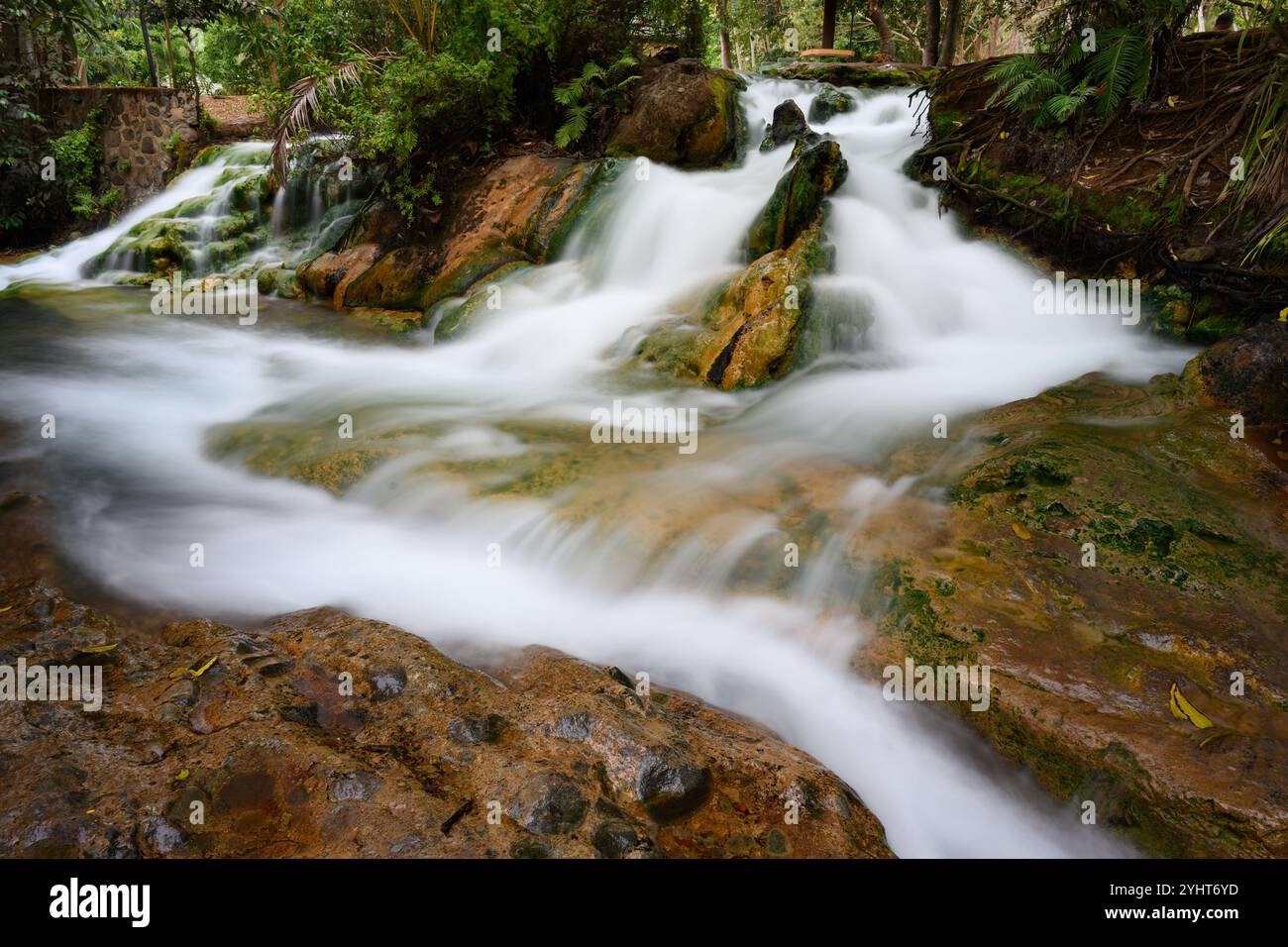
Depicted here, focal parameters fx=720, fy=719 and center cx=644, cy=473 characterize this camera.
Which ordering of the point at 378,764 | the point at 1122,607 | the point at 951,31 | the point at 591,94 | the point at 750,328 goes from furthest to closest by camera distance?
the point at 951,31 < the point at 591,94 < the point at 750,328 < the point at 1122,607 < the point at 378,764

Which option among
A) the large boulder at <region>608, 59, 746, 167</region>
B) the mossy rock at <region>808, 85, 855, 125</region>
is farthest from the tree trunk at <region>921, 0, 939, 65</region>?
the large boulder at <region>608, 59, 746, 167</region>

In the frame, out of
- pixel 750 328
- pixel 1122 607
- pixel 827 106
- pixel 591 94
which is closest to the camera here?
pixel 1122 607

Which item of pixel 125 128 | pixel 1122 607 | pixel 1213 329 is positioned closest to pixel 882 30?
pixel 1213 329

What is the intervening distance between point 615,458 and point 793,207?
151 inches

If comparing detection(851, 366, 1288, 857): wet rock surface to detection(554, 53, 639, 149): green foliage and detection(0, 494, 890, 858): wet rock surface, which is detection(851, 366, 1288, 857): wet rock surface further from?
detection(554, 53, 639, 149): green foliage

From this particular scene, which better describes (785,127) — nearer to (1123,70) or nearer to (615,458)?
(1123,70)

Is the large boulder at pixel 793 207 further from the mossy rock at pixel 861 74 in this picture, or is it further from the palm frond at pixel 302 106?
the mossy rock at pixel 861 74

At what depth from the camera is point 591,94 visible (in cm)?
984

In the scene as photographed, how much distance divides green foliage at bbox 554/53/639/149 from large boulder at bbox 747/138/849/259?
3.42m

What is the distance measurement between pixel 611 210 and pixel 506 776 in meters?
7.61

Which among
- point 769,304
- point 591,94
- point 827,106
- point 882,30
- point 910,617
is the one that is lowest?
point 910,617

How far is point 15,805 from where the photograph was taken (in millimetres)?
1917

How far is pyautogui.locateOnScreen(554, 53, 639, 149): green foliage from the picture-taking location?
9.53 metres
